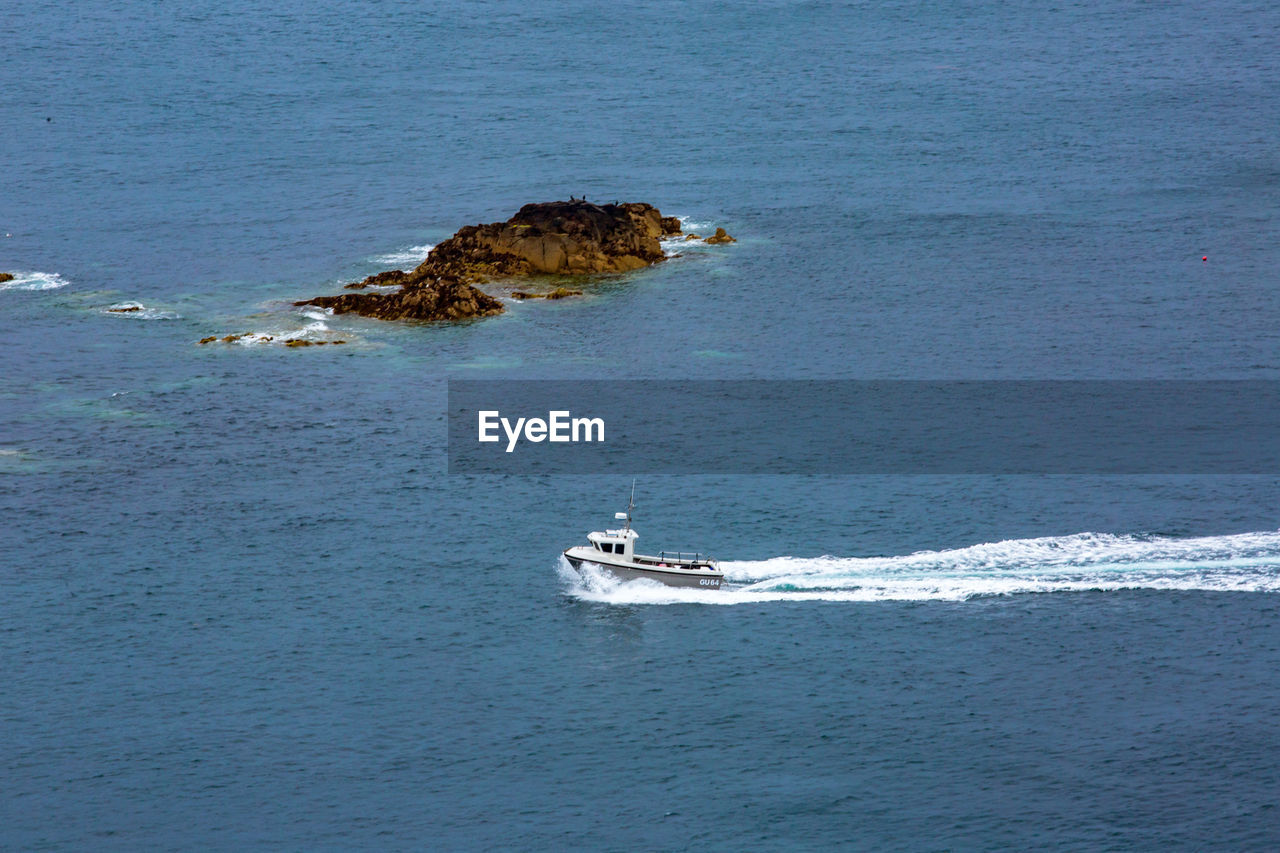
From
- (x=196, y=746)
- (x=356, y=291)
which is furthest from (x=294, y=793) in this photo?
(x=356, y=291)

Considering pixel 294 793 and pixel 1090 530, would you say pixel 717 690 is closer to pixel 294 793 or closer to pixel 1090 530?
pixel 294 793

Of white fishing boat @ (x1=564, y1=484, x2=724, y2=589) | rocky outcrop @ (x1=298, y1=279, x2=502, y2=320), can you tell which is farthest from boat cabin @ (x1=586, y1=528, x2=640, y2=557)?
rocky outcrop @ (x1=298, y1=279, x2=502, y2=320)

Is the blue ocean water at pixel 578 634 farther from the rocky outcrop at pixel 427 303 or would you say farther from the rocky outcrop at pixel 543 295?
the rocky outcrop at pixel 543 295

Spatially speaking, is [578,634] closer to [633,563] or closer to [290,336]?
[633,563]

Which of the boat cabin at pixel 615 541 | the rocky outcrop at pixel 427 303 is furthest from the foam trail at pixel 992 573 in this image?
the rocky outcrop at pixel 427 303

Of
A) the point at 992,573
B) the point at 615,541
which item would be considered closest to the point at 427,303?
the point at 615,541

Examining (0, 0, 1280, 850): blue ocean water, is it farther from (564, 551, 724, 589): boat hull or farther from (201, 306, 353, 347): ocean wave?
(201, 306, 353, 347): ocean wave
